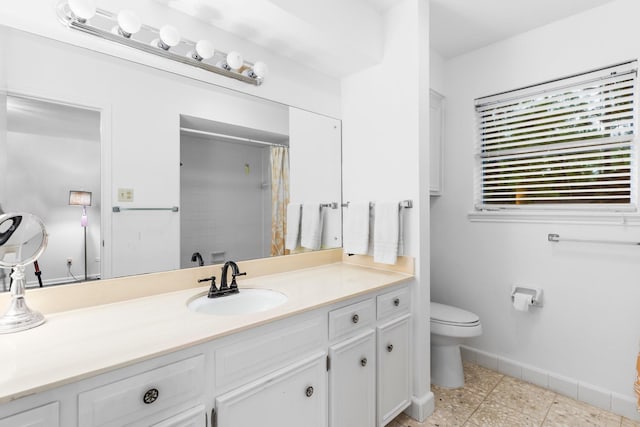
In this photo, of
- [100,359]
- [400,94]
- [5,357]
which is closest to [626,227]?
[400,94]

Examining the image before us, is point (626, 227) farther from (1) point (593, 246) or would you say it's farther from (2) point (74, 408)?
(2) point (74, 408)

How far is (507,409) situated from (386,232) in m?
1.31

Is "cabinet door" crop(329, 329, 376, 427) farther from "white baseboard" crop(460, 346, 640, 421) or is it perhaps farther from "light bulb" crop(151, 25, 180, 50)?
"light bulb" crop(151, 25, 180, 50)

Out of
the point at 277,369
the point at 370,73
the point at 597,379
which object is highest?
the point at 370,73

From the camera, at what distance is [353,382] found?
4.97ft

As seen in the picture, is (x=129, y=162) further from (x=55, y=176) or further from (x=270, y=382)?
(x=270, y=382)

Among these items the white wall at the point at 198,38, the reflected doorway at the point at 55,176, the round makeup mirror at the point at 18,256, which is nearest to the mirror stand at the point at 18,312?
the round makeup mirror at the point at 18,256

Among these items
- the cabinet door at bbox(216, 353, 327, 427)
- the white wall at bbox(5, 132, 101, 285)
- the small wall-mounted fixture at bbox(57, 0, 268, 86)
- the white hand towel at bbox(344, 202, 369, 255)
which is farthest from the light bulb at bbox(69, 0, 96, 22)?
the white hand towel at bbox(344, 202, 369, 255)

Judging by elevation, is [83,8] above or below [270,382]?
above

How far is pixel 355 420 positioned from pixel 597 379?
164 cm

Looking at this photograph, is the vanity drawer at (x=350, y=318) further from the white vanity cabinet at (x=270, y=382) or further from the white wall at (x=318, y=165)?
the white wall at (x=318, y=165)

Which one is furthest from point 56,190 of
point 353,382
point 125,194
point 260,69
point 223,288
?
point 353,382

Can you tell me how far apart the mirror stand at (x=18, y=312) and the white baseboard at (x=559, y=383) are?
8.97 ft

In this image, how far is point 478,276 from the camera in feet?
8.25
